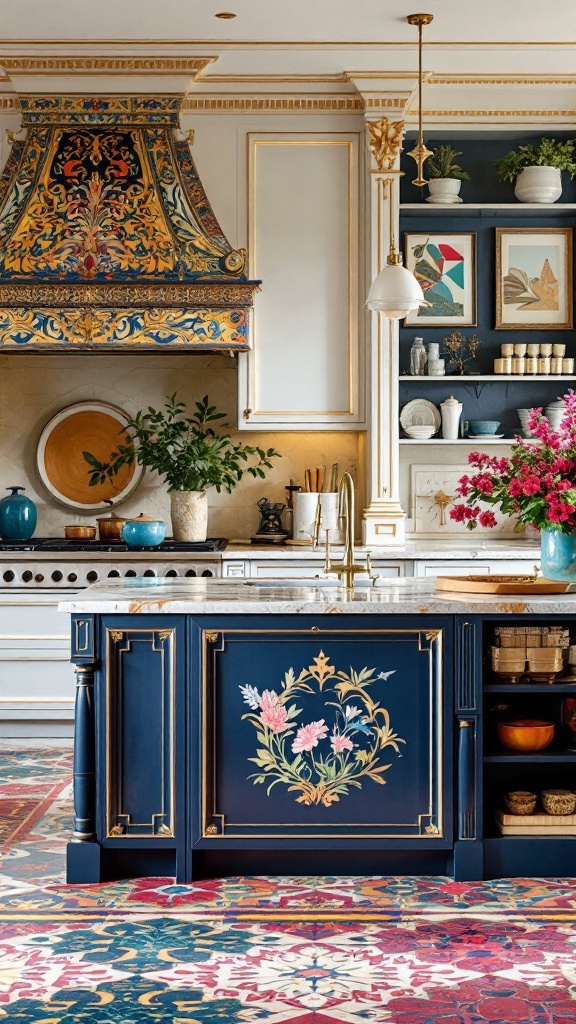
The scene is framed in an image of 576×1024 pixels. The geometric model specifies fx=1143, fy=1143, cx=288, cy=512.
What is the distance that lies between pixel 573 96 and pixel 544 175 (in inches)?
16.0

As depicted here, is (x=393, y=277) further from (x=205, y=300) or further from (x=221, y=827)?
(x=221, y=827)

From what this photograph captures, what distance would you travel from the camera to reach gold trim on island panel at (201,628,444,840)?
135 inches

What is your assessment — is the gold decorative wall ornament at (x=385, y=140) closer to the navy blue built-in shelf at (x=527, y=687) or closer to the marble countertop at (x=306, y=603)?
the marble countertop at (x=306, y=603)

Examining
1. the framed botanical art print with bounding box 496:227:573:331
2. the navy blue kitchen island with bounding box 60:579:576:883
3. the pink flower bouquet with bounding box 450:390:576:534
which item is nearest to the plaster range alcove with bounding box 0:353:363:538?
the framed botanical art print with bounding box 496:227:573:331

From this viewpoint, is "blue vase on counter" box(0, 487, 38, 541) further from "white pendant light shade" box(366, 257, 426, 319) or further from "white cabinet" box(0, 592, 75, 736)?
"white pendant light shade" box(366, 257, 426, 319)

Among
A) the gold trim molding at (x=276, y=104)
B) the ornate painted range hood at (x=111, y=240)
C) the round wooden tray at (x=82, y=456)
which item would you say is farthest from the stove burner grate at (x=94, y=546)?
the gold trim molding at (x=276, y=104)

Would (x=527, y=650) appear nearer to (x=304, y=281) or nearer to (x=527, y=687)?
(x=527, y=687)

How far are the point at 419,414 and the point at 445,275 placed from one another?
2.42 feet

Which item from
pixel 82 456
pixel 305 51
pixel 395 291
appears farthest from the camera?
pixel 82 456

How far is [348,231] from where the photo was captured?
5.71 meters

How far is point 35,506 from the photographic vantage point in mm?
6094

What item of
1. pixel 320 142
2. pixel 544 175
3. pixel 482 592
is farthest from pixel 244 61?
pixel 482 592

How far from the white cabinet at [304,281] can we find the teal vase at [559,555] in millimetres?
2108

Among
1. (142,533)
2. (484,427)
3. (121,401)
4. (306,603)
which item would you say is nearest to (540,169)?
(484,427)
